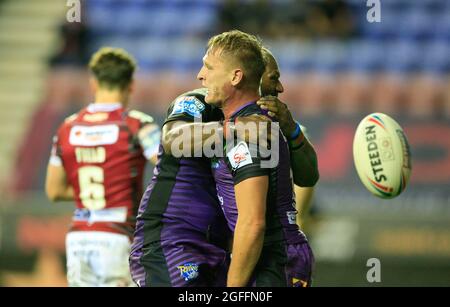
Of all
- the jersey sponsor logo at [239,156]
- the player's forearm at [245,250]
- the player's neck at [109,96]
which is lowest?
the player's forearm at [245,250]

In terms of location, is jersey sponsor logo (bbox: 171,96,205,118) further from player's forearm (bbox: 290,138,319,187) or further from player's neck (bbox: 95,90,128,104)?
player's neck (bbox: 95,90,128,104)

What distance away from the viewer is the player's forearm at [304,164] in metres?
4.75

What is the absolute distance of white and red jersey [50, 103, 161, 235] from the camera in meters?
5.79

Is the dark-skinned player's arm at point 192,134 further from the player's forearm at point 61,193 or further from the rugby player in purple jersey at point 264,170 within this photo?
the player's forearm at point 61,193

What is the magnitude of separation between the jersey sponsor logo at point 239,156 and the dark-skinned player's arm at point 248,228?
91 mm

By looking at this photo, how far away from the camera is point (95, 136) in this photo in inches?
229

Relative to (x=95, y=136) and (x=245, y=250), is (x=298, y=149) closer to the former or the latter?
(x=245, y=250)

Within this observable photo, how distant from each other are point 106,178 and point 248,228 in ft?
6.33

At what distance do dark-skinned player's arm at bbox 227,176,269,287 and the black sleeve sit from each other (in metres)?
0.52

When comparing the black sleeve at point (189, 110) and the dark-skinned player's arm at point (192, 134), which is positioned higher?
the black sleeve at point (189, 110)

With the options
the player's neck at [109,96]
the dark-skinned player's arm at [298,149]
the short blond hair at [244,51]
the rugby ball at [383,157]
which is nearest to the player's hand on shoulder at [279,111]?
the dark-skinned player's arm at [298,149]

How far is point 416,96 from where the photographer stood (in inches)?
411

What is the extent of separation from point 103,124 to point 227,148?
1768 mm
